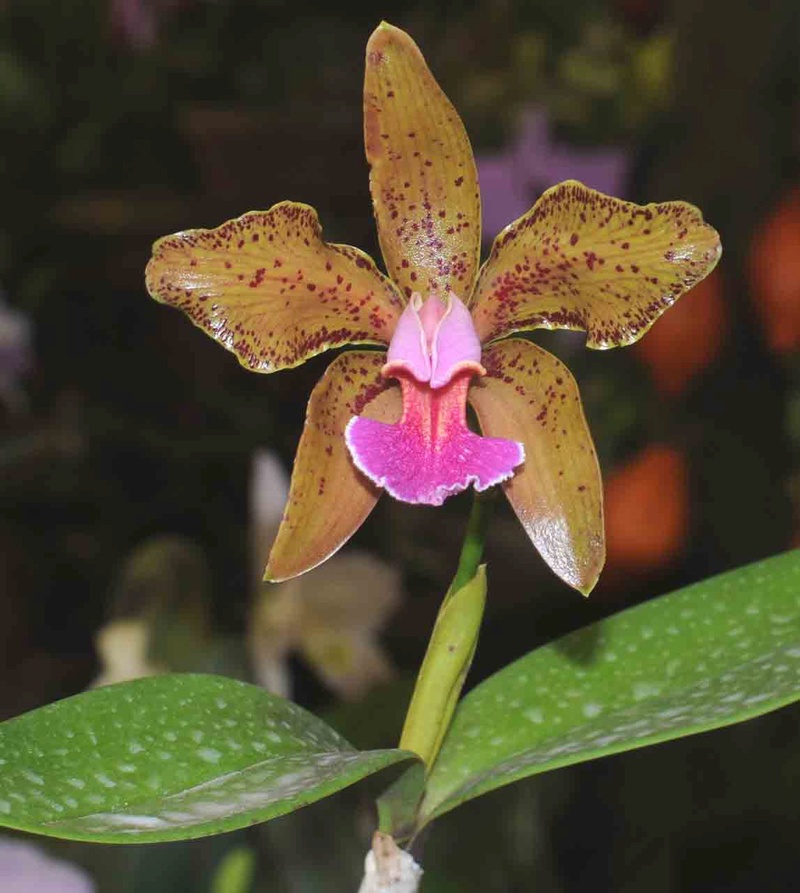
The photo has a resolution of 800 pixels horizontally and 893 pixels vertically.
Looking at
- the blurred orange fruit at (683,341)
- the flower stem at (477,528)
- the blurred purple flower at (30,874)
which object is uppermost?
the blurred orange fruit at (683,341)

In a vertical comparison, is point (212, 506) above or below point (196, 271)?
above

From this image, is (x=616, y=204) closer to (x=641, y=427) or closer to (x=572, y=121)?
(x=641, y=427)

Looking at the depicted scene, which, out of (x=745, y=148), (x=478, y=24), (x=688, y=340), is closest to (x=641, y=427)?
(x=688, y=340)

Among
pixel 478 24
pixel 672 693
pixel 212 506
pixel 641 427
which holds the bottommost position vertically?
pixel 672 693

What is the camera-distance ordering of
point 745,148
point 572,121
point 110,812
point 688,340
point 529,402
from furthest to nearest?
point 572,121 < point 745,148 < point 688,340 < point 529,402 < point 110,812

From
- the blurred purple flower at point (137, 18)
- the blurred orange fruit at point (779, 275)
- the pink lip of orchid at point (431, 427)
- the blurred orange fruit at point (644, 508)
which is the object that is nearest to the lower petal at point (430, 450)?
the pink lip of orchid at point (431, 427)

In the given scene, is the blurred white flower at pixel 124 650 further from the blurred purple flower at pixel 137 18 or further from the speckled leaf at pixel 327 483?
the blurred purple flower at pixel 137 18

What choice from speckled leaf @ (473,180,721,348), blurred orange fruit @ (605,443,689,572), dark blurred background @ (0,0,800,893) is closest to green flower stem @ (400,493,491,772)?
speckled leaf @ (473,180,721,348)
